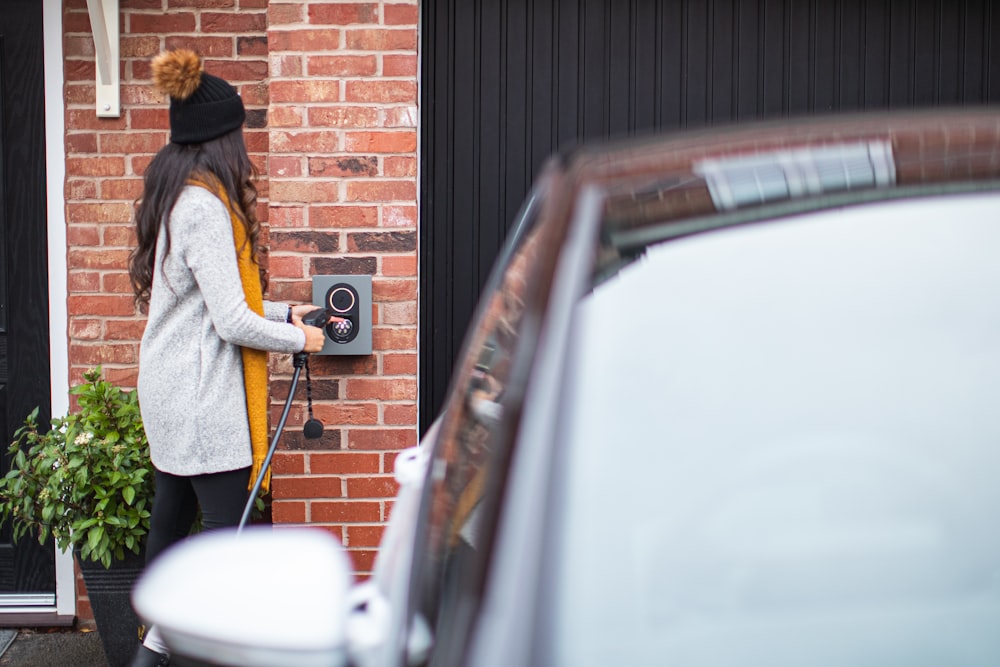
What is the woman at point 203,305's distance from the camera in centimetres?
308

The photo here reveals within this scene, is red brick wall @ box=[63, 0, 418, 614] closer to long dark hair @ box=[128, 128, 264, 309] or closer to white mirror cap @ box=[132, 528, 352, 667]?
long dark hair @ box=[128, 128, 264, 309]

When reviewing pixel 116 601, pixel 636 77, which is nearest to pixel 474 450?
pixel 116 601

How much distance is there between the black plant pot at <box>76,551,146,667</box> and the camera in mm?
3740

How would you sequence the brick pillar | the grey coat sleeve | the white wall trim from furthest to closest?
1. the white wall trim
2. the brick pillar
3. the grey coat sleeve

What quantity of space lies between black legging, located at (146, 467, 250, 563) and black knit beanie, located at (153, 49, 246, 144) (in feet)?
3.28

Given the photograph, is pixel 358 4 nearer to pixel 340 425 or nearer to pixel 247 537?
pixel 340 425

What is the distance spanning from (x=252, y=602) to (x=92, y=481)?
266cm

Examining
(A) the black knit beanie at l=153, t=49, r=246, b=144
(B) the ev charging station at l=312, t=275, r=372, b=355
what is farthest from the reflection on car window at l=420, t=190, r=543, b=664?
(B) the ev charging station at l=312, t=275, r=372, b=355

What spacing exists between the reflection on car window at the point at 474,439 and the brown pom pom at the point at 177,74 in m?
1.82

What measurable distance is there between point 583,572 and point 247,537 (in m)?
0.60

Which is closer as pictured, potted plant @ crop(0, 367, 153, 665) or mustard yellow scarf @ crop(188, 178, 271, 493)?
mustard yellow scarf @ crop(188, 178, 271, 493)

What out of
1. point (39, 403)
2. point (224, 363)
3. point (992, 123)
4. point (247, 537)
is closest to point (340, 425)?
point (224, 363)

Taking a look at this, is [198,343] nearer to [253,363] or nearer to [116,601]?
[253,363]

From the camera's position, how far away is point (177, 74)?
3104 millimetres
